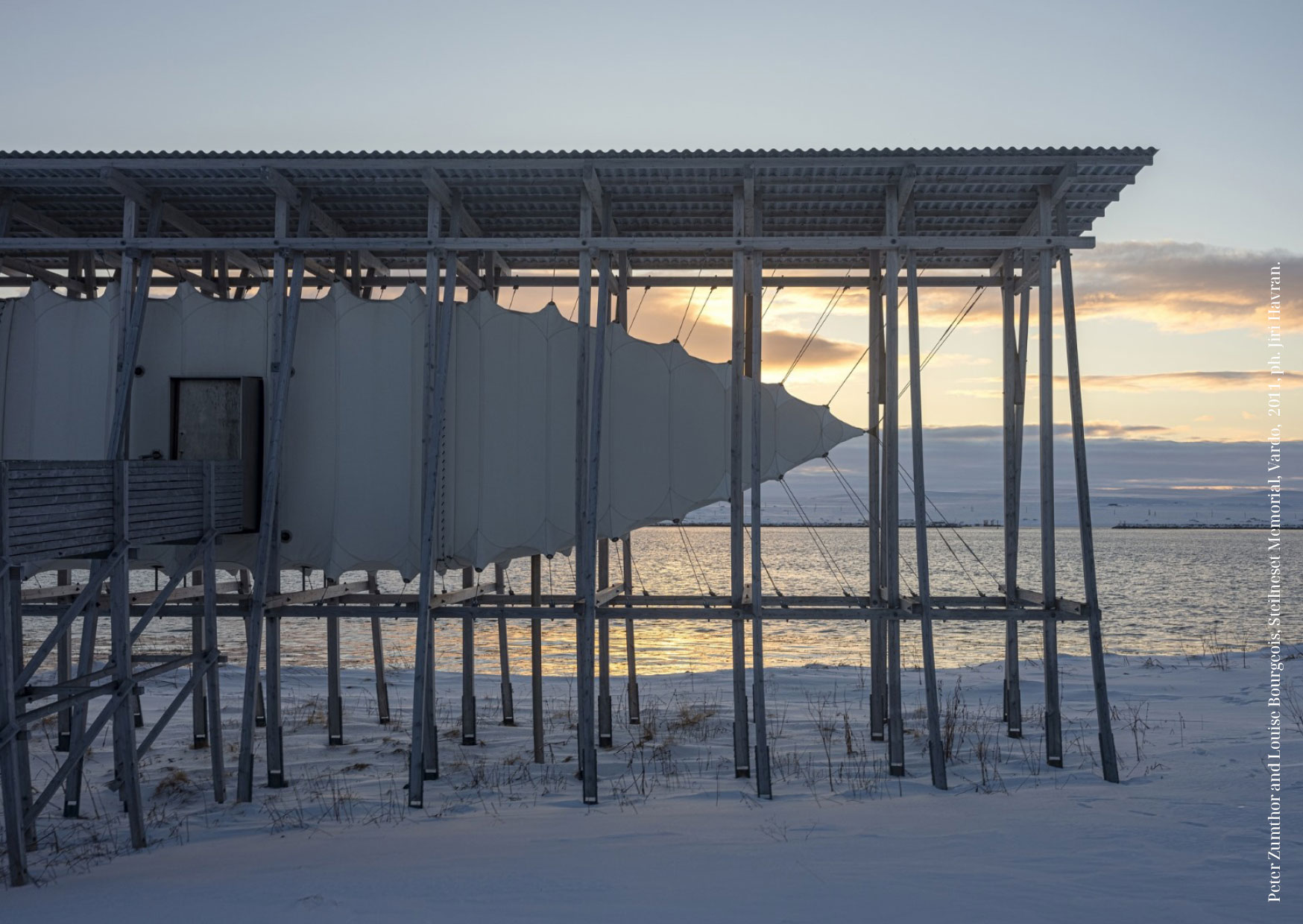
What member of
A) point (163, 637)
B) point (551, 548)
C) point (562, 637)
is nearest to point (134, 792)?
point (551, 548)

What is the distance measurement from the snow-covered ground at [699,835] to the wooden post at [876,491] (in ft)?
3.06

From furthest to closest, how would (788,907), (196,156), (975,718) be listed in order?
1. (975,718)
2. (196,156)
3. (788,907)

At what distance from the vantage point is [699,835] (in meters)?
11.4

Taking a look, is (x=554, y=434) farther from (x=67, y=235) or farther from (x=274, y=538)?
(x=67, y=235)

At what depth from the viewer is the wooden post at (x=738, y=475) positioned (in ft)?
45.4

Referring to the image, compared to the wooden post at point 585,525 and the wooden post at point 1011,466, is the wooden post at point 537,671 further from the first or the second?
the wooden post at point 1011,466

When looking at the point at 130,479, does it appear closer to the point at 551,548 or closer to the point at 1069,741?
the point at 551,548

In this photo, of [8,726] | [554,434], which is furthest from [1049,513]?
[8,726]

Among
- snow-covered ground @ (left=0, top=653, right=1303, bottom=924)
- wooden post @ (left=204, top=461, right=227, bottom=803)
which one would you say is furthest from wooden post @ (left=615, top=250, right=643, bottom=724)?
wooden post @ (left=204, top=461, right=227, bottom=803)

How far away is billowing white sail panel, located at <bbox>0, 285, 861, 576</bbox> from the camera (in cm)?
1459

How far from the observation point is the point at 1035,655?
3728cm

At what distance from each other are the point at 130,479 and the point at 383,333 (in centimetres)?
428

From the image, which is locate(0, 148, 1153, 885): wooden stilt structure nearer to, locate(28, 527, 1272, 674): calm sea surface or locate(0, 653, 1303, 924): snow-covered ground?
locate(0, 653, 1303, 924): snow-covered ground

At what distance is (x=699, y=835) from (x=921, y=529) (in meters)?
5.02
